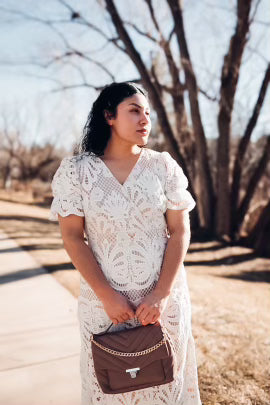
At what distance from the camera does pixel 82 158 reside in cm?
176

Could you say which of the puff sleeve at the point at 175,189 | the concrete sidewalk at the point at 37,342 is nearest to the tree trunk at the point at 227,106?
the concrete sidewalk at the point at 37,342

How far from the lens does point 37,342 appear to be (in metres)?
3.21

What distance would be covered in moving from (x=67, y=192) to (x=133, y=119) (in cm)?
44

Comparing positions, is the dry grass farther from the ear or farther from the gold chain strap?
the ear

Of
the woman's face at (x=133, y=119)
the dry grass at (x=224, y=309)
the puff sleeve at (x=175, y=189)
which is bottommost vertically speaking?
the dry grass at (x=224, y=309)

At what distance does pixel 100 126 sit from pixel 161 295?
0.86m

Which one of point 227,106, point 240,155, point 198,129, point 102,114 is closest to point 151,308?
point 102,114

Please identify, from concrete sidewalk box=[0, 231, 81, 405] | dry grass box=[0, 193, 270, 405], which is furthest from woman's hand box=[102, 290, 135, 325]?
dry grass box=[0, 193, 270, 405]

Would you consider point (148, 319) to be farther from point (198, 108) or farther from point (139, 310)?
point (198, 108)

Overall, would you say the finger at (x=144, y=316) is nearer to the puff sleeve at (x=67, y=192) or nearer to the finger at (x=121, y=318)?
the finger at (x=121, y=318)

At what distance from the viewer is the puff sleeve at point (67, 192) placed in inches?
64.6

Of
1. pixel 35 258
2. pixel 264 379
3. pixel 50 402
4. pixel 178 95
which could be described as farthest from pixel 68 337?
pixel 178 95

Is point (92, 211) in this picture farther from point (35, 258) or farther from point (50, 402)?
point (35, 258)

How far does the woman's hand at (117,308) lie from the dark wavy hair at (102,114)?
26.0 inches
